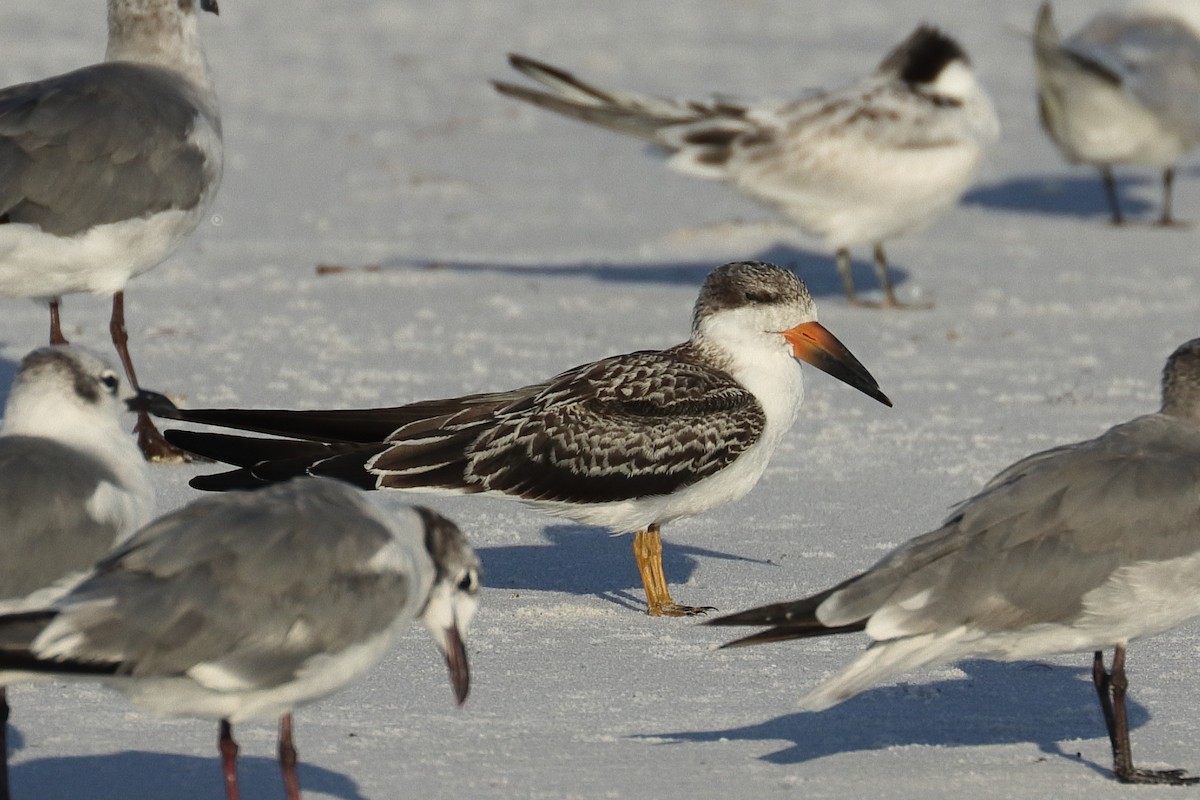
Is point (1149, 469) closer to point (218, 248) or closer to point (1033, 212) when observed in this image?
point (218, 248)

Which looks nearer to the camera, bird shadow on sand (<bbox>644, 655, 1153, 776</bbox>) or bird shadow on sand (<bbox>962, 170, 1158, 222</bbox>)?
bird shadow on sand (<bbox>644, 655, 1153, 776</bbox>)

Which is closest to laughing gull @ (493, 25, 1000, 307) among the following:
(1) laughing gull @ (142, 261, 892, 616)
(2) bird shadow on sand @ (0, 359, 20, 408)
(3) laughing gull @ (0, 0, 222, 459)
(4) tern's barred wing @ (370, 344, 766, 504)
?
(2) bird shadow on sand @ (0, 359, 20, 408)

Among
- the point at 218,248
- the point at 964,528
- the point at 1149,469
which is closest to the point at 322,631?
the point at 964,528

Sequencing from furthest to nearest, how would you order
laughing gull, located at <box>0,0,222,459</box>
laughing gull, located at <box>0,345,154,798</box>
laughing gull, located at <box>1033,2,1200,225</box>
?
laughing gull, located at <box>1033,2,1200,225</box> < laughing gull, located at <box>0,0,222,459</box> < laughing gull, located at <box>0,345,154,798</box>

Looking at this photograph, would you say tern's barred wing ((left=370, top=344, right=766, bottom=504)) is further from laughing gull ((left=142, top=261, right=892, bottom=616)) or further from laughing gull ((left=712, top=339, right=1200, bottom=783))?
laughing gull ((left=712, top=339, right=1200, bottom=783))

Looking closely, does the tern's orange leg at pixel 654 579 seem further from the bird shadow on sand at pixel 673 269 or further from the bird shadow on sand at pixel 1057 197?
the bird shadow on sand at pixel 1057 197

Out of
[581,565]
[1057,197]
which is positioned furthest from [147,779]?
[1057,197]

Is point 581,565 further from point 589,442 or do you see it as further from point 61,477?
point 61,477

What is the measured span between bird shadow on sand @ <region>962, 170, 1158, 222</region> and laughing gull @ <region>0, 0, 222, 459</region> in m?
7.81

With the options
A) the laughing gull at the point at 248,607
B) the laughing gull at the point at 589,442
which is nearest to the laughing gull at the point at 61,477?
the laughing gull at the point at 248,607

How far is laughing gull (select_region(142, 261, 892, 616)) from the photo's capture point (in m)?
6.09

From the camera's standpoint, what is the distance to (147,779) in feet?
14.6

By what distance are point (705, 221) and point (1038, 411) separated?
4.97 m

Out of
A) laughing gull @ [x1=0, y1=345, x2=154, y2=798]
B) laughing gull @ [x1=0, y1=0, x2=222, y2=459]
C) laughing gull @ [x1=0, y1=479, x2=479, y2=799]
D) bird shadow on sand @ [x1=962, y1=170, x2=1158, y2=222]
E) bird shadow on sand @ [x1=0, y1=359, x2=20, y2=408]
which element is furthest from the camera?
bird shadow on sand @ [x1=962, y1=170, x2=1158, y2=222]
